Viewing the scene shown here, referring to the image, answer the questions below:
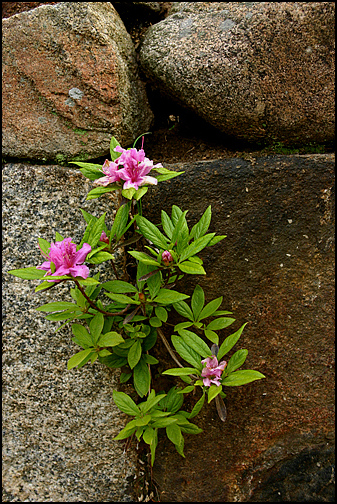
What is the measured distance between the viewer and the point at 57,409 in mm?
1296

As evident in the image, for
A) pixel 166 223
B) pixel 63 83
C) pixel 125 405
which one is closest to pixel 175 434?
pixel 125 405

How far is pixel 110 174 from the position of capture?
36.5 inches

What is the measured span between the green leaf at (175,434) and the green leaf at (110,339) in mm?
341

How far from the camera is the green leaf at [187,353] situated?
1.02 meters

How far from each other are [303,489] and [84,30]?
5.75ft

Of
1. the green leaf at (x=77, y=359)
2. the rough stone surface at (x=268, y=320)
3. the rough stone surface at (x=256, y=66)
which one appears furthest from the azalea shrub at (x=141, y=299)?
the rough stone surface at (x=256, y=66)

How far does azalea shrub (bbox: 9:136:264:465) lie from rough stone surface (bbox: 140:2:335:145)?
1.21 feet

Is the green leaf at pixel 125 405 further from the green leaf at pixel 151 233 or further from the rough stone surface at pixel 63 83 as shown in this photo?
the rough stone surface at pixel 63 83

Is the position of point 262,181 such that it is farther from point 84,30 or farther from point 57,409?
point 57,409

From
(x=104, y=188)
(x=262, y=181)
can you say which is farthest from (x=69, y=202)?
(x=262, y=181)

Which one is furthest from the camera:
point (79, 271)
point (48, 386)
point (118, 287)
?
point (48, 386)

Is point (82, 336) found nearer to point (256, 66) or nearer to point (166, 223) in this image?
point (166, 223)

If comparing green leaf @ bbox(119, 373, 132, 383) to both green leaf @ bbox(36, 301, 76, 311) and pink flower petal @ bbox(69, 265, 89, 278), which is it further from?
pink flower petal @ bbox(69, 265, 89, 278)

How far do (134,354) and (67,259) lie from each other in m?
0.42
